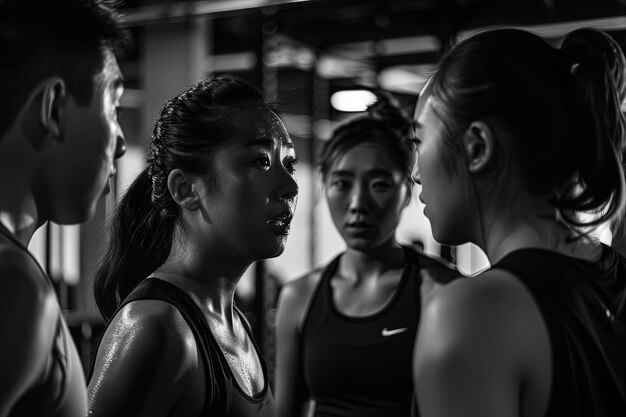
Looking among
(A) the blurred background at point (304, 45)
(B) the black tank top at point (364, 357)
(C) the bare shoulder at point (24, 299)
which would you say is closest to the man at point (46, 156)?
(C) the bare shoulder at point (24, 299)

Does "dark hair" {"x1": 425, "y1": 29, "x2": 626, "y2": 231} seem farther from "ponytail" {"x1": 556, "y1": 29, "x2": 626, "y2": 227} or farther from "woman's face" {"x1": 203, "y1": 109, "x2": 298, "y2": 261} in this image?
"woman's face" {"x1": 203, "y1": 109, "x2": 298, "y2": 261}

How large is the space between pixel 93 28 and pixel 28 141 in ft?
0.60

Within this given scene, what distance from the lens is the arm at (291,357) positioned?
102 inches

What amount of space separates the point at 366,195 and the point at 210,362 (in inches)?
52.3

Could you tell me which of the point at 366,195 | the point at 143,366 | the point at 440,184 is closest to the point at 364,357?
the point at 366,195

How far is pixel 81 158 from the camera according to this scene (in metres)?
1.06

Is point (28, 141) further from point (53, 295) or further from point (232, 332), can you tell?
point (232, 332)

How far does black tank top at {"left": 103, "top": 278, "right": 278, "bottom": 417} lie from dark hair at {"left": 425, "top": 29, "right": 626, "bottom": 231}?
58 centimetres

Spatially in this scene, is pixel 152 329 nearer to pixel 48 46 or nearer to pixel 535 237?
pixel 48 46

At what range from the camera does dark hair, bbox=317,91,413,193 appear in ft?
8.98

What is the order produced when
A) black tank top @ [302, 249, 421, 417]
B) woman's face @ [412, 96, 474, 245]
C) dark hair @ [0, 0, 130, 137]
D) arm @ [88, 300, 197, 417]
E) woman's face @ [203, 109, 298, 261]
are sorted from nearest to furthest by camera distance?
dark hair @ [0, 0, 130, 137] → woman's face @ [412, 96, 474, 245] → arm @ [88, 300, 197, 417] → woman's face @ [203, 109, 298, 261] → black tank top @ [302, 249, 421, 417]

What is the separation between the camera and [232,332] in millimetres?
1607

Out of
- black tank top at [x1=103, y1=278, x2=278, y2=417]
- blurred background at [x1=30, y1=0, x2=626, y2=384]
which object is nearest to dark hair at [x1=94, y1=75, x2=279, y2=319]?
black tank top at [x1=103, y1=278, x2=278, y2=417]

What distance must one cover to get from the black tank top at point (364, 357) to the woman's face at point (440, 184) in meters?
1.26
